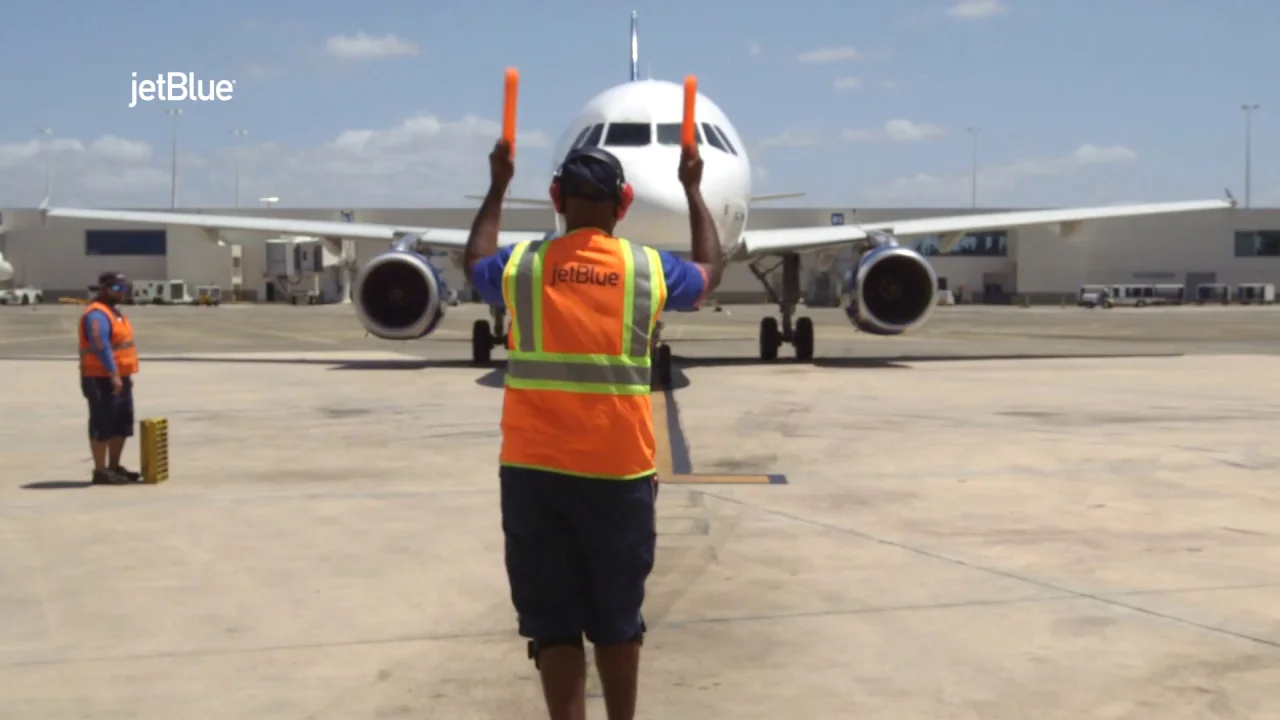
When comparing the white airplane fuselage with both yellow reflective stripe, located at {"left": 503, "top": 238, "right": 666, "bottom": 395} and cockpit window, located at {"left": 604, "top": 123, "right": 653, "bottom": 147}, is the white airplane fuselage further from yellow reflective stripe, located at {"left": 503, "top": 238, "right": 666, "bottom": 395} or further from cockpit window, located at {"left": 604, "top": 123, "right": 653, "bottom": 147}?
yellow reflective stripe, located at {"left": 503, "top": 238, "right": 666, "bottom": 395}

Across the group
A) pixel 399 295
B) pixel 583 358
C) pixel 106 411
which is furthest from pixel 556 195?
pixel 399 295

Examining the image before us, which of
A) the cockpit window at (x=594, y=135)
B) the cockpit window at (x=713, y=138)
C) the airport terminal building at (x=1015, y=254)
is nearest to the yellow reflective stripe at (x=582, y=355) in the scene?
the cockpit window at (x=594, y=135)

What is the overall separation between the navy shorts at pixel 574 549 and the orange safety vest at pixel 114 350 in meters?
6.76

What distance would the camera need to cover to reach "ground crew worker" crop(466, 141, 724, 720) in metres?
4.13

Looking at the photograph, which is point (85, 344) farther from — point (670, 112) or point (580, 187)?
point (670, 112)

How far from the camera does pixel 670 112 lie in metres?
18.9

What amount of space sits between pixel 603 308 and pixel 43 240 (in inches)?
3344

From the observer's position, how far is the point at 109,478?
33.0ft

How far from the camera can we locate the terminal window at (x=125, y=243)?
8306 cm

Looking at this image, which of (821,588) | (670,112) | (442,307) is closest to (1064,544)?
(821,588)

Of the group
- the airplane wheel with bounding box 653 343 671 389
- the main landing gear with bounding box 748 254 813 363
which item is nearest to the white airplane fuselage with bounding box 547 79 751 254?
the airplane wheel with bounding box 653 343 671 389

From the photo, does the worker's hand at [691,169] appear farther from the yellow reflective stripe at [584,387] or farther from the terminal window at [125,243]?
the terminal window at [125,243]

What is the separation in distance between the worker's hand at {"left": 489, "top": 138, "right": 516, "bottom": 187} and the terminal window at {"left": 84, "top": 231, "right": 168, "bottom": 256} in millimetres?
82739

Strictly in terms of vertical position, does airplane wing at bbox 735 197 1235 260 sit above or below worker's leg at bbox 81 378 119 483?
above
